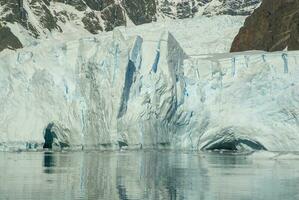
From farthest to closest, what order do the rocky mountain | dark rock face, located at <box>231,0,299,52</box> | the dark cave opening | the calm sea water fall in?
the rocky mountain < dark rock face, located at <box>231,0,299,52</box> < the dark cave opening < the calm sea water

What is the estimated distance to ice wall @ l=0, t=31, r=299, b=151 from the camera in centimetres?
3412

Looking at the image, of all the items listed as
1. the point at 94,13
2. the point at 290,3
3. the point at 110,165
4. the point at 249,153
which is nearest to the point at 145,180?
the point at 110,165

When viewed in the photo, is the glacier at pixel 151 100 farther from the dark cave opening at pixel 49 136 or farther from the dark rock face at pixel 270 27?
the dark rock face at pixel 270 27

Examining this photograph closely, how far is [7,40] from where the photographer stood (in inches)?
4122

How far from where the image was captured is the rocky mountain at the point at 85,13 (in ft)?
370

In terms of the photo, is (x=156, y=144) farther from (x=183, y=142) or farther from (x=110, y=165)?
(x=110, y=165)

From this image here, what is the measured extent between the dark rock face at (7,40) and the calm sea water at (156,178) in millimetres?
73012

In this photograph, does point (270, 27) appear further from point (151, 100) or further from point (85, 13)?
point (85, 13)

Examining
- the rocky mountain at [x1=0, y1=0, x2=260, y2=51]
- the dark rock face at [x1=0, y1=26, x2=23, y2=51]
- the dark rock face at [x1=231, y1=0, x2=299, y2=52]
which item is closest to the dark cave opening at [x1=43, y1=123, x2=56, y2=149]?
the dark rock face at [x1=231, y1=0, x2=299, y2=52]

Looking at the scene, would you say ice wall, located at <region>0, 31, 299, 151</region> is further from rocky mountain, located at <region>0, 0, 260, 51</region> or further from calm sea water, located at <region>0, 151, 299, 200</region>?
rocky mountain, located at <region>0, 0, 260, 51</region>

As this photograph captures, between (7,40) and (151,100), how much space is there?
73.1 meters

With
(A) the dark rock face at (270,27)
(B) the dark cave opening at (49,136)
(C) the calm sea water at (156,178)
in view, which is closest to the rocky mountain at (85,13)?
(A) the dark rock face at (270,27)

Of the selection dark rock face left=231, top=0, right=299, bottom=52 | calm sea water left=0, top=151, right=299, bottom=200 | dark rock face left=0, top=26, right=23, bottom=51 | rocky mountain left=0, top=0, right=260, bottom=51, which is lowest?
calm sea water left=0, top=151, right=299, bottom=200

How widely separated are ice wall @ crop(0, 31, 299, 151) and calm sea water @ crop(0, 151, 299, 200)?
2.21m
